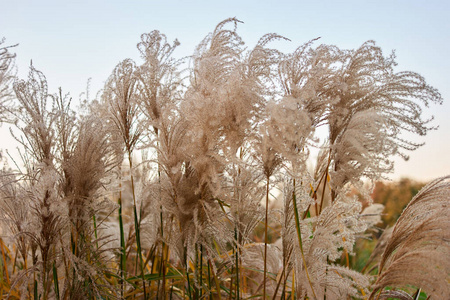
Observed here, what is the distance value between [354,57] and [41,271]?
1.68 metres

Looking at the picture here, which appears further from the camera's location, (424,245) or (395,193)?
(395,193)

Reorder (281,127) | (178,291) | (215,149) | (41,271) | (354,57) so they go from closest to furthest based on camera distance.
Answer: (281,127)
(215,149)
(41,271)
(354,57)
(178,291)

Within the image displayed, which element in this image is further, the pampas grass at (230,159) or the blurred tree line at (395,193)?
the blurred tree line at (395,193)

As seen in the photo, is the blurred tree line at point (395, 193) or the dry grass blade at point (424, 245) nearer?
the dry grass blade at point (424, 245)

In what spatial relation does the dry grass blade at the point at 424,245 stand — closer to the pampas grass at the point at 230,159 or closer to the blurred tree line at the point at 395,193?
the pampas grass at the point at 230,159

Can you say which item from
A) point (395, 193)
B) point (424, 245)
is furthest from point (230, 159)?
point (395, 193)

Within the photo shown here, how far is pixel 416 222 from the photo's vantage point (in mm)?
1845

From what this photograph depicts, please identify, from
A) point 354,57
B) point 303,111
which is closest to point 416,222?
point 303,111

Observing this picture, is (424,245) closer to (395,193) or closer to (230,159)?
(230,159)

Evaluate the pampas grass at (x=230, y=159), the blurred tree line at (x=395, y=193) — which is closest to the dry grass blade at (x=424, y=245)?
the pampas grass at (x=230, y=159)

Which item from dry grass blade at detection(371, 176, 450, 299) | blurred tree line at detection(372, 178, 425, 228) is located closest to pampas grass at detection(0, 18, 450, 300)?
dry grass blade at detection(371, 176, 450, 299)

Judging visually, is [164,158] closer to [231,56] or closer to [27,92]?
[231,56]

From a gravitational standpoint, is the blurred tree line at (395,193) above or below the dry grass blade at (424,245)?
above

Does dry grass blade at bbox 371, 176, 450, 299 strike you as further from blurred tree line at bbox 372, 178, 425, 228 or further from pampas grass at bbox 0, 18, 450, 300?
blurred tree line at bbox 372, 178, 425, 228
